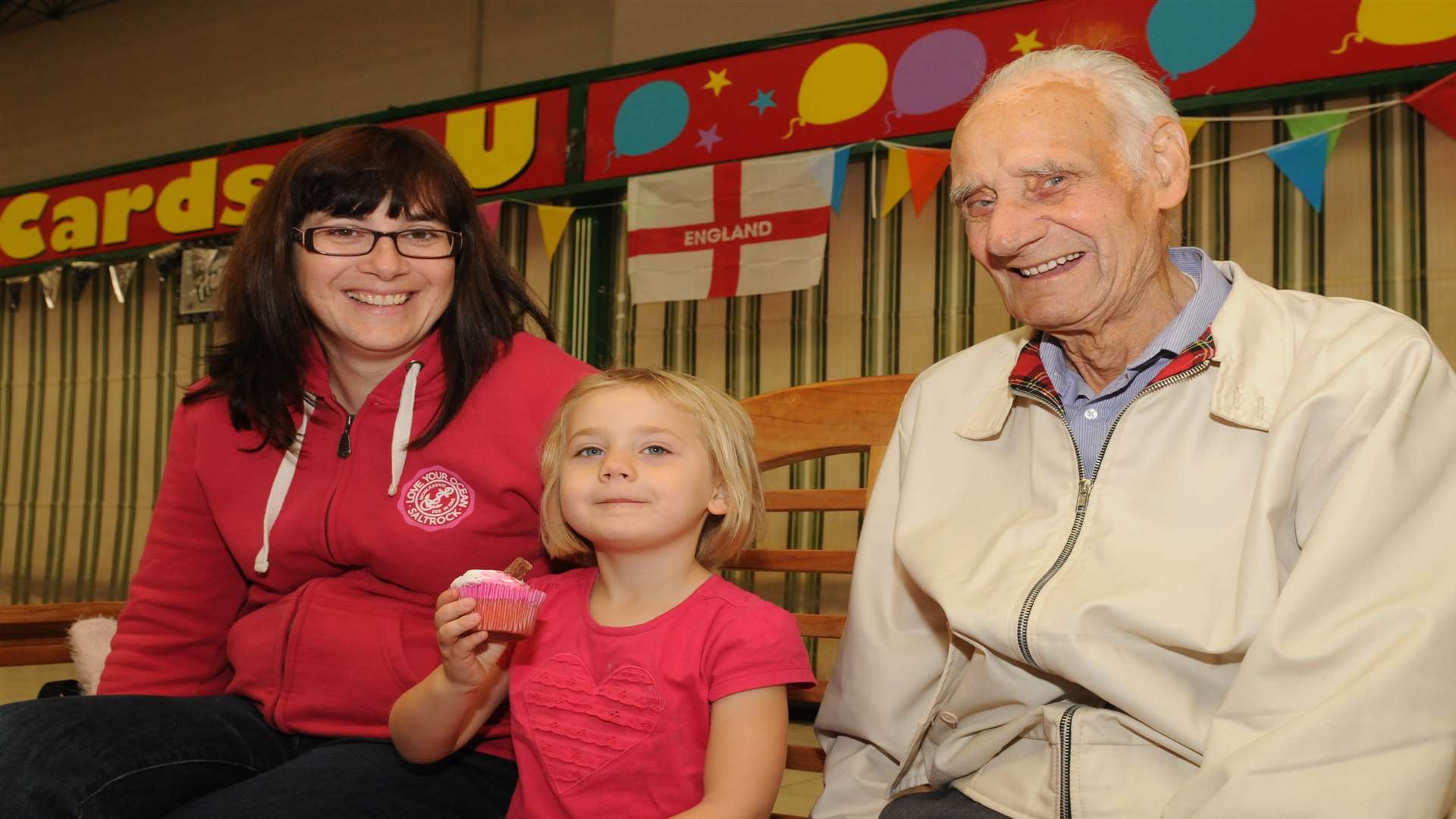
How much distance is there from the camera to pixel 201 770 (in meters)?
1.92

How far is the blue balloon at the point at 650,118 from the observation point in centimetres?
651

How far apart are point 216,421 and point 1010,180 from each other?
1579mm

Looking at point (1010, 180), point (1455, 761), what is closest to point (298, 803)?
point (1010, 180)

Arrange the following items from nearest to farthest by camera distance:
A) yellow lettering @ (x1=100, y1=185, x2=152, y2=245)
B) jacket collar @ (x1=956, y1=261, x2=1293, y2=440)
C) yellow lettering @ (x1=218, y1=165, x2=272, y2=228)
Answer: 1. jacket collar @ (x1=956, y1=261, x2=1293, y2=440)
2. yellow lettering @ (x1=218, y1=165, x2=272, y2=228)
3. yellow lettering @ (x1=100, y1=185, x2=152, y2=245)

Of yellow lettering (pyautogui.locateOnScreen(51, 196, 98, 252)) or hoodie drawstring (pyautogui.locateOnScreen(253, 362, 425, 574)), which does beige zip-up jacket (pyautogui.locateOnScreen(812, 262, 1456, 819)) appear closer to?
hoodie drawstring (pyautogui.locateOnScreen(253, 362, 425, 574))

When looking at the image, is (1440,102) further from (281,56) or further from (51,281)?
(51,281)

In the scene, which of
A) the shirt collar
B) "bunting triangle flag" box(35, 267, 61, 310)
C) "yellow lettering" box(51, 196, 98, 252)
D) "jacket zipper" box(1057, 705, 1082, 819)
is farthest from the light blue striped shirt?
"bunting triangle flag" box(35, 267, 61, 310)

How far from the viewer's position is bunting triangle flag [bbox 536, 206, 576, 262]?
686 cm

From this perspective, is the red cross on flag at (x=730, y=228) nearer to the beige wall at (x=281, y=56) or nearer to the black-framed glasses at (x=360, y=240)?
the beige wall at (x=281, y=56)

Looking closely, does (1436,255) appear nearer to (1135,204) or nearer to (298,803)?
(1135,204)

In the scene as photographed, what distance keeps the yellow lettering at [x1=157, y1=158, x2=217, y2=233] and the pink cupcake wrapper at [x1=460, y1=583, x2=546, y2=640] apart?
7.61m

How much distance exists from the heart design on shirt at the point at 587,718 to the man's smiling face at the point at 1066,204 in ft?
2.79

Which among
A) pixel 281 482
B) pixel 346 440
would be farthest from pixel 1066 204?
pixel 281 482

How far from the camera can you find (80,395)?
9469 mm
